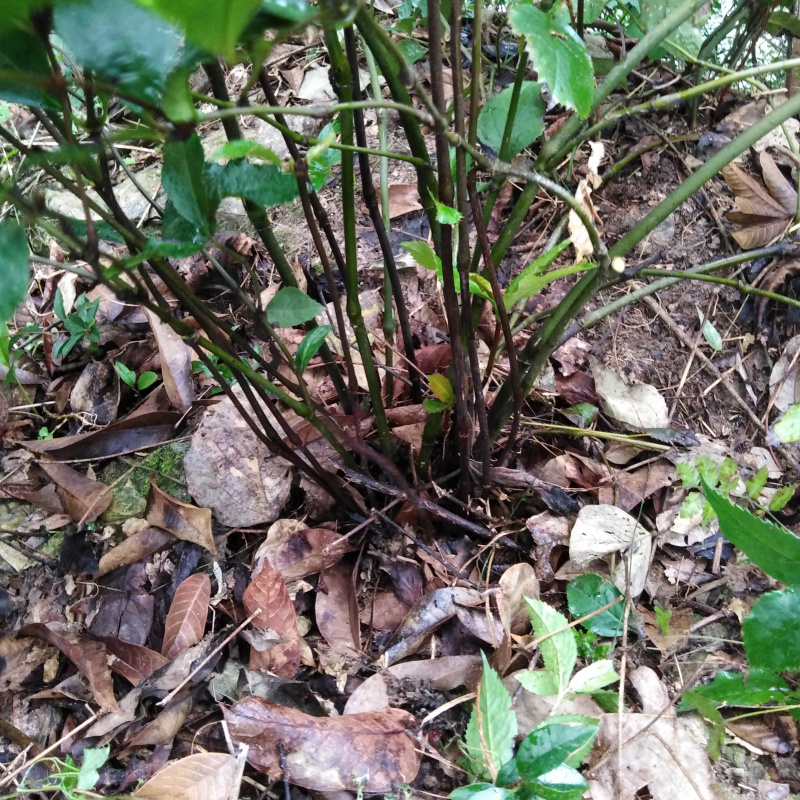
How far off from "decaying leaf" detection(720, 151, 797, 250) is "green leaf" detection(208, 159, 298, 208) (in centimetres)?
118

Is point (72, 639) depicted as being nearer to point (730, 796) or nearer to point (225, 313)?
point (225, 313)

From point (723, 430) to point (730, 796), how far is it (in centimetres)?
66

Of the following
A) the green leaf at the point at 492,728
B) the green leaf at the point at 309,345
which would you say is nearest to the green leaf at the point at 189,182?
the green leaf at the point at 309,345

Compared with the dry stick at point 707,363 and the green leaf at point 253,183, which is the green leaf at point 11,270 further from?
the dry stick at point 707,363

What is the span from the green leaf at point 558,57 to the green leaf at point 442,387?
388 mm

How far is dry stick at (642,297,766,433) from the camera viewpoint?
119 centimetres

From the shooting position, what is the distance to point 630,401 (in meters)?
1.17

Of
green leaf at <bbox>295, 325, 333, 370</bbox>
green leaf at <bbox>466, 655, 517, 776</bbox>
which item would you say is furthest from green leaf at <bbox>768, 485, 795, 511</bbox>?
green leaf at <bbox>295, 325, 333, 370</bbox>

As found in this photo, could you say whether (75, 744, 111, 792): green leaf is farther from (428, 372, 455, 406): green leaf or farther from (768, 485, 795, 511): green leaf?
(768, 485, 795, 511): green leaf

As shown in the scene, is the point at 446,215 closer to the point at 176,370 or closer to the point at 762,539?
the point at 762,539

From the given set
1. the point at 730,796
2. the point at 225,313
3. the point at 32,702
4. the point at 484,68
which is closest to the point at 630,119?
the point at 484,68

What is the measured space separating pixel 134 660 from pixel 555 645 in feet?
2.16

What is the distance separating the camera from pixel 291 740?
0.77 m

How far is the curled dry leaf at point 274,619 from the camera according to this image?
873 millimetres
